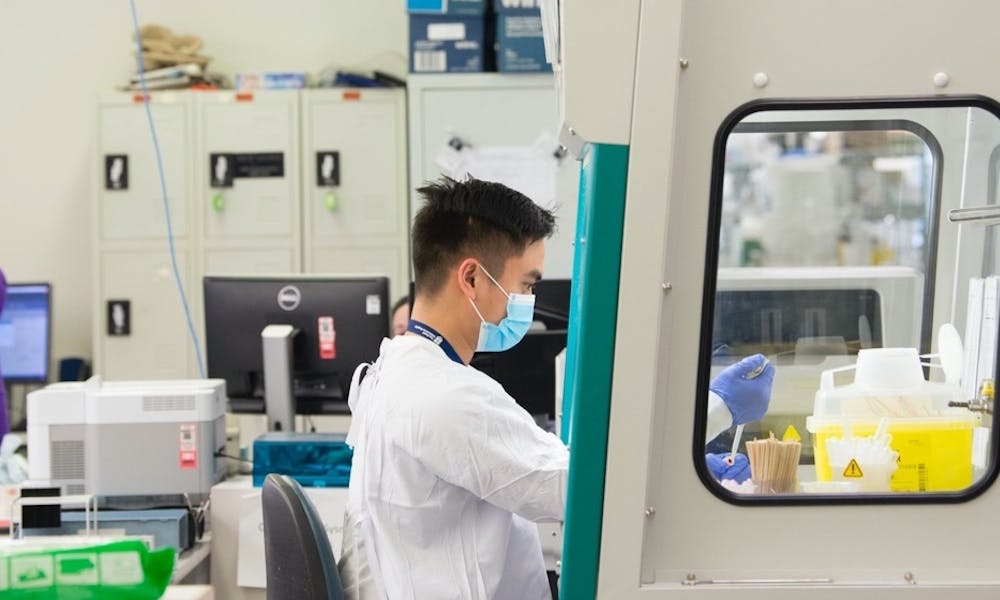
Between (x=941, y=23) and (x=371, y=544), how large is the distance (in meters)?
1.08

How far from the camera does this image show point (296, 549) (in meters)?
1.81

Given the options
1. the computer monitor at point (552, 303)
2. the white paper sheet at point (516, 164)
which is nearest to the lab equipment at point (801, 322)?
the computer monitor at point (552, 303)

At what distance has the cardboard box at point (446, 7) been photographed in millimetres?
5027

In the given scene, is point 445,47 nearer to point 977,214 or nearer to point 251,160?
point 251,160

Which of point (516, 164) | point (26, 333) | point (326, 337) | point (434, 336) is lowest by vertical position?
point (26, 333)

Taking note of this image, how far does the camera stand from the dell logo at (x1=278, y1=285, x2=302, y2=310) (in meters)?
3.21

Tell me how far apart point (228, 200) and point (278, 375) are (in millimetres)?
2329

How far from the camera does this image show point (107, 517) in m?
2.70

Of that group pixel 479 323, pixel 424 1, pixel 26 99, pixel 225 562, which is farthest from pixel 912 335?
pixel 26 99

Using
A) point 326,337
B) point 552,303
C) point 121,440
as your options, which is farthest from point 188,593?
point 552,303

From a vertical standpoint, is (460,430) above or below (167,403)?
above

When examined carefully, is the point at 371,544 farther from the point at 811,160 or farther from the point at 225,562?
the point at 811,160

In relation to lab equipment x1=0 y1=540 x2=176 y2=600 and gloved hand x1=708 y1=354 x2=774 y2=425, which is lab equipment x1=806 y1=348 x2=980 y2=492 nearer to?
gloved hand x1=708 y1=354 x2=774 y2=425

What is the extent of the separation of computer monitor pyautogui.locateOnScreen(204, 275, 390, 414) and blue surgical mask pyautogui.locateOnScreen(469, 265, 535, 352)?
4.07 feet
